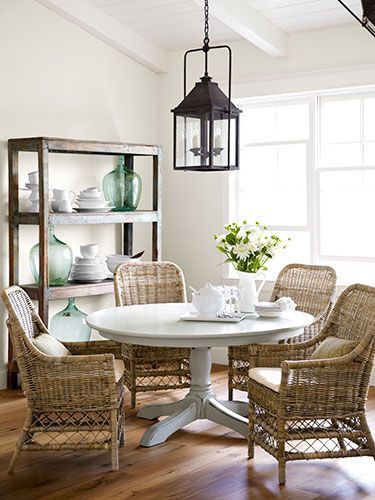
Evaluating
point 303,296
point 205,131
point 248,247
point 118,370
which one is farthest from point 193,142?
point 303,296

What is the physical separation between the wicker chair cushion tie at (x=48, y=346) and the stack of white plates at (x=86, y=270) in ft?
5.12

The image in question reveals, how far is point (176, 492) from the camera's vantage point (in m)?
3.74

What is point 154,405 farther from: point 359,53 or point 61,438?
point 359,53

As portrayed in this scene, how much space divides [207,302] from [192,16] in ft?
8.11

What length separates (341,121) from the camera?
237 inches

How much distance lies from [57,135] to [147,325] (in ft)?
7.31

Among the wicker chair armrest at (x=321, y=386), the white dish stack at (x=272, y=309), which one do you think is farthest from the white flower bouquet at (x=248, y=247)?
the wicker chair armrest at (x=321, y=386)

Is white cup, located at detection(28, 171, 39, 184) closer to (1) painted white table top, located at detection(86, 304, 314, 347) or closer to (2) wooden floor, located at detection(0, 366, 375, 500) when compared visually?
(1) painted white table top, located at detection(86, 304, 314, 347)

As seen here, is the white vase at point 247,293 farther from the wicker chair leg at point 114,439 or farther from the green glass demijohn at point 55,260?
the green glass demijohn at point 55,260

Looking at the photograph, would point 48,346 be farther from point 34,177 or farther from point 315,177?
point 315,177

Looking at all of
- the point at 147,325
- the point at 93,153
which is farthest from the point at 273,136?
the point at 147,325

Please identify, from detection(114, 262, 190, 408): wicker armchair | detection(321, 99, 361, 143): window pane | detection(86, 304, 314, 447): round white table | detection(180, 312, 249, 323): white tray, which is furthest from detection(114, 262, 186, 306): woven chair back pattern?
detection(321, 99, 361, 143): window pane

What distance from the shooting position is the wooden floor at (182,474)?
373 centimetres

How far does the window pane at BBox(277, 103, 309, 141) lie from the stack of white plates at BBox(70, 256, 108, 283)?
1701 millimetres
